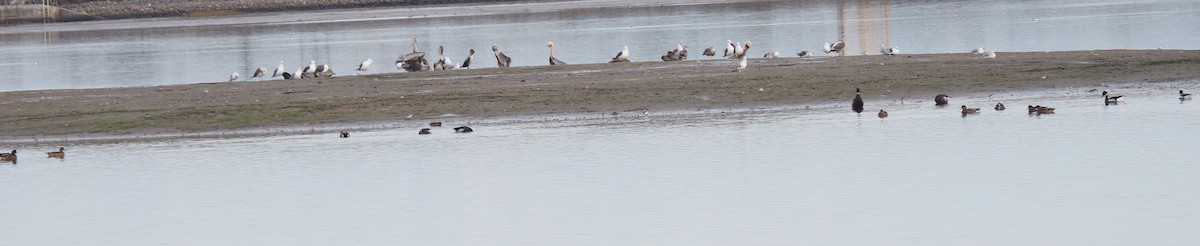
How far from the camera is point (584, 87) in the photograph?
68.7 ft

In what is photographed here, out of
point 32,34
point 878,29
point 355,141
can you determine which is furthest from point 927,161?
point 32,34

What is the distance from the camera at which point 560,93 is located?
20.5 metres

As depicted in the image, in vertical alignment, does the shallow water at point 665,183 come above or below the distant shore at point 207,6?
below

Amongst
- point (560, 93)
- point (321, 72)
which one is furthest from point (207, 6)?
point (560, 93)

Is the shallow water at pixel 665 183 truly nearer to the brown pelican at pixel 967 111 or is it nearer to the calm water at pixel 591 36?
the brown pelican at pixel 967 111

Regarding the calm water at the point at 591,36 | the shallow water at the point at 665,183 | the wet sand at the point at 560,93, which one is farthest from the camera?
the calm water at the point at 591,36

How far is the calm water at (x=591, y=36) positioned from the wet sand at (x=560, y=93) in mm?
4812

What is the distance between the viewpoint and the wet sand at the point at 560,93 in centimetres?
1939

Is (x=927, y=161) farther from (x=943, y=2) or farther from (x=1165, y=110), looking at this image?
(x=943, y=2)

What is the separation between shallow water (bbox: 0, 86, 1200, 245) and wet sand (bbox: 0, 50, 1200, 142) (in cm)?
98

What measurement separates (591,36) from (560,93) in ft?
64.8

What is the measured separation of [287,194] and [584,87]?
24.8 feet

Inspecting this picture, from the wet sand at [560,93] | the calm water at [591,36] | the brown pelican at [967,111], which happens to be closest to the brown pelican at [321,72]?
the wet sand at [560,93]

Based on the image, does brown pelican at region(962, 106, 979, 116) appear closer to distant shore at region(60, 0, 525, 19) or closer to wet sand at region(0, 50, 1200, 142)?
wet sand at region(0, 50, 1200, 142)
